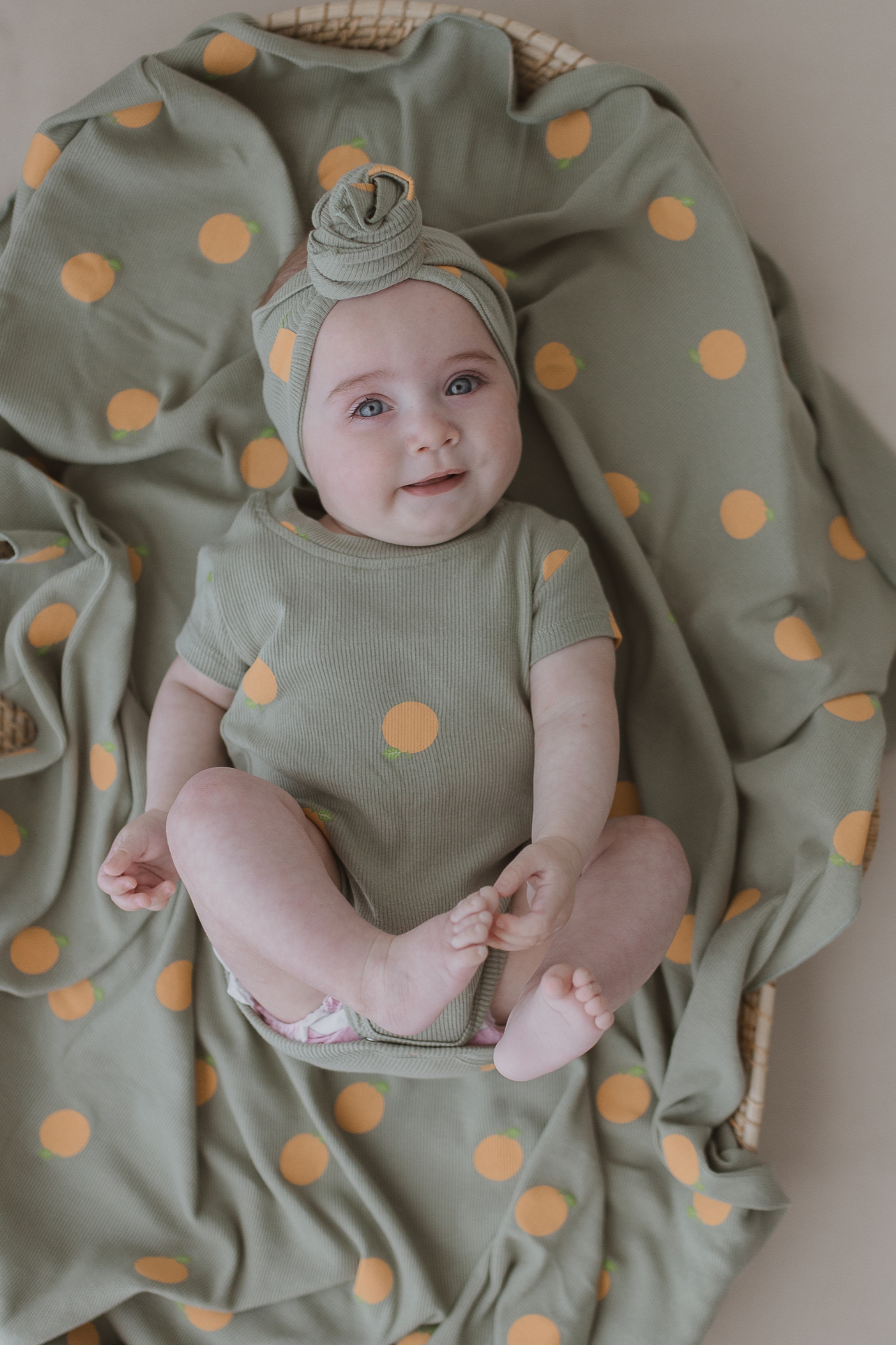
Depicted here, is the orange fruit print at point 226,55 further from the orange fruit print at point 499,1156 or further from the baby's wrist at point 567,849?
the orange fruit print at point 499,1156

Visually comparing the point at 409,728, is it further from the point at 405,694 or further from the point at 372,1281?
the point at 372,1281

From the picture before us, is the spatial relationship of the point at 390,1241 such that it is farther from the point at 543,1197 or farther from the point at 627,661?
the point at 627,661

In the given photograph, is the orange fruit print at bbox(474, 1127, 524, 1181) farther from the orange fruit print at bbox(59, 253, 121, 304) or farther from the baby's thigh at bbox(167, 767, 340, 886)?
the orange fruit print at bbox(59, 253, 121, 304)

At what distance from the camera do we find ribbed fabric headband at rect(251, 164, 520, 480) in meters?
1.11

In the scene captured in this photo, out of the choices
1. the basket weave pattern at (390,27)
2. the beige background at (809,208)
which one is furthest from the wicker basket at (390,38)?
the beige background at (809,208)

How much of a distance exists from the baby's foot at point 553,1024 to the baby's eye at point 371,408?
0.62 metres

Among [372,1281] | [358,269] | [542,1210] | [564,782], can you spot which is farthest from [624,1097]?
[358,269]

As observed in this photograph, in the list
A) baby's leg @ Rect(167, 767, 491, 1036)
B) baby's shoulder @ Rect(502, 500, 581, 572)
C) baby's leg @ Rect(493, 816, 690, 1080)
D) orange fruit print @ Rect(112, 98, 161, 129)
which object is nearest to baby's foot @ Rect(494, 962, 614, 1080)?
baby's leg @ Rect(493, 816, 690, 1080)

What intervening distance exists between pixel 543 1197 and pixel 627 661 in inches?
28.5

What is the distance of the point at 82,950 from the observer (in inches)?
54.9

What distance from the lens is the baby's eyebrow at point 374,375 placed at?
3.68 ft

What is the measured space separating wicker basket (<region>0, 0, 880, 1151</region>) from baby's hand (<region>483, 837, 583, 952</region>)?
490mm

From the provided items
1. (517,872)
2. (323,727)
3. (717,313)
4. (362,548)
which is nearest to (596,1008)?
(517,872)

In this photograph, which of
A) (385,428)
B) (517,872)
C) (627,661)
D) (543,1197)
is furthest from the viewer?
(627,661)
